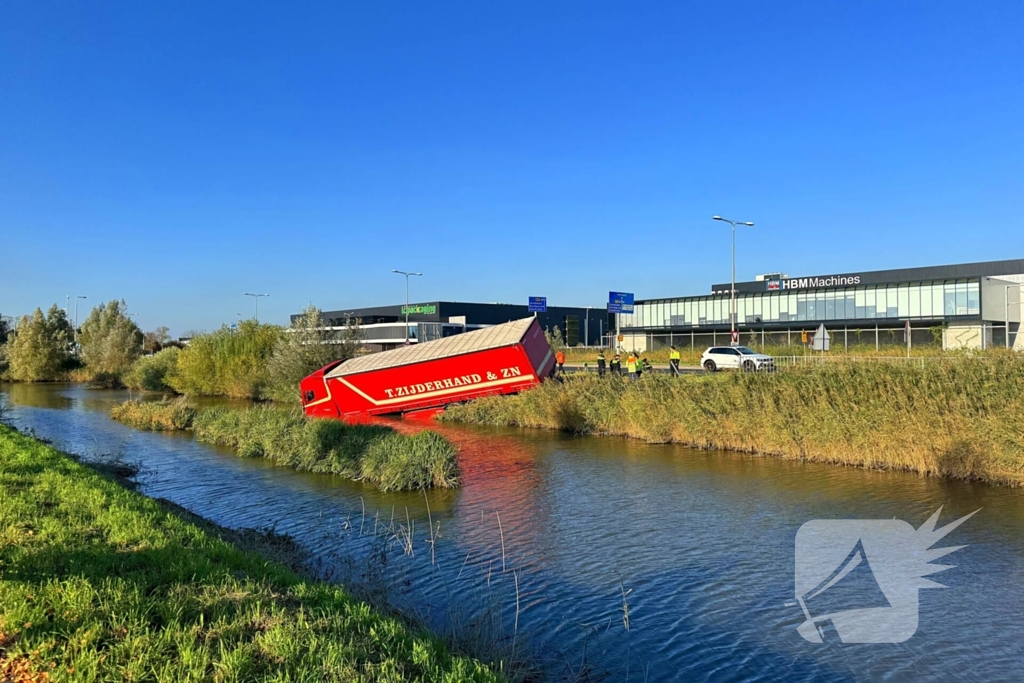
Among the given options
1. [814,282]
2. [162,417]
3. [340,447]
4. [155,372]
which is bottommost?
[162,417]

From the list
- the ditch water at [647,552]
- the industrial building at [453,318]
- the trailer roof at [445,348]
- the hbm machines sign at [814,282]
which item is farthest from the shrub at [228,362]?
the hbm machines sign at [814,282]

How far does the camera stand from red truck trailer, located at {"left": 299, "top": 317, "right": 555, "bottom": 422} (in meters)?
23.2

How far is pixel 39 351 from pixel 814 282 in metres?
76.4

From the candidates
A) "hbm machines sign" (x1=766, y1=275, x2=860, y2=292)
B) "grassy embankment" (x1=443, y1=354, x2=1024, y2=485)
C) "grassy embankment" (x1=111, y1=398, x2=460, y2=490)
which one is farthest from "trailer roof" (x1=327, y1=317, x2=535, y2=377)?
"hbm machines sign" (x1=766, y1=275, x2=860, y2=292)

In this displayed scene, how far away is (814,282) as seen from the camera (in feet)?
244

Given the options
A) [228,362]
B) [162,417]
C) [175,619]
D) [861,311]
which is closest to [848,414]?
[175,619]

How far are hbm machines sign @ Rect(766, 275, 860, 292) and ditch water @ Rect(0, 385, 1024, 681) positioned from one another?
204 feet

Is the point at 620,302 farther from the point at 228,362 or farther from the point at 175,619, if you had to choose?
the point at 175,619

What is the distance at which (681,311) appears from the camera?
233 ft

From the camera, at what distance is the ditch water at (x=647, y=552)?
6.62 m

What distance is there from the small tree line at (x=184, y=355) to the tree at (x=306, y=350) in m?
0.05

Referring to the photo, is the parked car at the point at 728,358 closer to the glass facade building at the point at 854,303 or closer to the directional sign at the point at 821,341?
the directional sign at the point at 821,341

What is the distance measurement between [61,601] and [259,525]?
6.79 meters

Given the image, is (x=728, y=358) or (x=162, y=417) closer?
(x=162, y=417)
